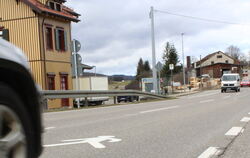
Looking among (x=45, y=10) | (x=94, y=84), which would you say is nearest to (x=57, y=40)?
(x=45, y=10)

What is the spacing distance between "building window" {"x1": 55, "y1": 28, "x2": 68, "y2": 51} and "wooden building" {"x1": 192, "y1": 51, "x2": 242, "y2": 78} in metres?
94.1

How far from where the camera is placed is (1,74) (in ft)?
9.00

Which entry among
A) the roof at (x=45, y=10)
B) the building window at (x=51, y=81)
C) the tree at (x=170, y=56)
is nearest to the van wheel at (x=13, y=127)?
the roof at (x=45, y=10)

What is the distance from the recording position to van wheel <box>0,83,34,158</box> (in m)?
2.62

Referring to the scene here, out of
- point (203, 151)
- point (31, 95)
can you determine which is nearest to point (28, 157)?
point (31, 95)

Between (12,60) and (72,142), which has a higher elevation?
(12,60)

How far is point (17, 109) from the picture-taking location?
2797mm

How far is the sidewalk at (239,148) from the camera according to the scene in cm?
602

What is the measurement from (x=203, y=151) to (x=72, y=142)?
93.8 inches

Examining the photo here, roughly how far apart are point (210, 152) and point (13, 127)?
4.17 meters

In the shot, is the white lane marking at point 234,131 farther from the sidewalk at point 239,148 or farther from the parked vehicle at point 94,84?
the parked vehicle at point 94,84

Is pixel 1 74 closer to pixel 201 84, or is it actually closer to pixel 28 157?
pixel 28 157

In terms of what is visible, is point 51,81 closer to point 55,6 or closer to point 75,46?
point 55,6

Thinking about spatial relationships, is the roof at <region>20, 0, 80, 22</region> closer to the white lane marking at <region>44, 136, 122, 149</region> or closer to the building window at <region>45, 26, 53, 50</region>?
the building window at <region>45, 26, 53, 50</region>
